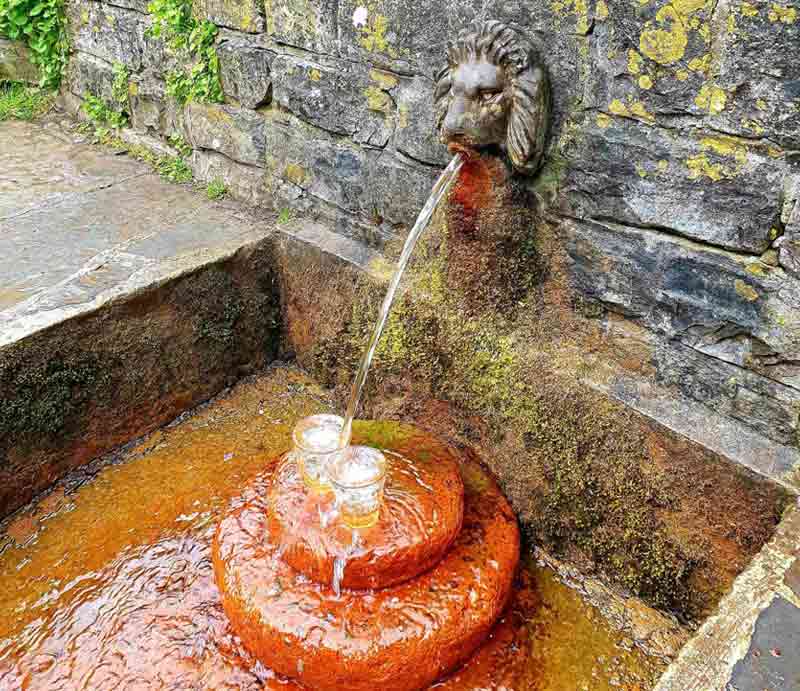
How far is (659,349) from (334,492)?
0.99 meters

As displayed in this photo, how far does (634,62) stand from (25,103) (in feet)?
12.1

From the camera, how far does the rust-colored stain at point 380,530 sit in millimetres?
1844

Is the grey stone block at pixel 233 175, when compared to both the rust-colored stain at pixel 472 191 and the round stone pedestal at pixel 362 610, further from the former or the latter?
the round stone pedestal at pixel 362 610

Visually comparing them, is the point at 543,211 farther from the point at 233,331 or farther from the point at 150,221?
the point at 150,221

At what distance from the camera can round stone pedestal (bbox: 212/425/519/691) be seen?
179cm

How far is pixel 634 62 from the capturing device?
1.74 m

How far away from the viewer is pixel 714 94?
5.40ft

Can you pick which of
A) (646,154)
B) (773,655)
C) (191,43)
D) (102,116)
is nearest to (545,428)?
(646,154)

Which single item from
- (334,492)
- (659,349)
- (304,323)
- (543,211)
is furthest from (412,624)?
(304,323)

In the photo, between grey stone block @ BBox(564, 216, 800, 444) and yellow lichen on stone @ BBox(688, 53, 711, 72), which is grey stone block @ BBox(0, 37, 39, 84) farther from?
yellow lichen on stone @ BBox(688, 53, 711, 72)

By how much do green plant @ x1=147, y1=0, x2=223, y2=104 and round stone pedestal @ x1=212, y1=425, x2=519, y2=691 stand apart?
187 cm

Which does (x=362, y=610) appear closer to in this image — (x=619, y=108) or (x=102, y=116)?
(x=619, y=108)

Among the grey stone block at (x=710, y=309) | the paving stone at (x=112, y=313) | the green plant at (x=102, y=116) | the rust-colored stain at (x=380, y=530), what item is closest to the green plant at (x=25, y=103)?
the green plant at (x=102, y=116)

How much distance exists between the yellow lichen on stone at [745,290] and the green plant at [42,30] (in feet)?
12.1
